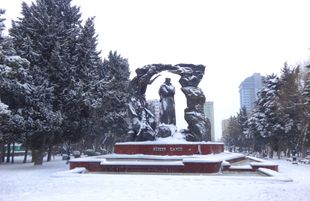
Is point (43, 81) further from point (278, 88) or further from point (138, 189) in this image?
point (278, 88)

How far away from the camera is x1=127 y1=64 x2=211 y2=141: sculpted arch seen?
52.4 ft

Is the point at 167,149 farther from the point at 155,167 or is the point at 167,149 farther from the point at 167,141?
the point at 155,167

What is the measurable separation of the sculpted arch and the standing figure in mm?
724

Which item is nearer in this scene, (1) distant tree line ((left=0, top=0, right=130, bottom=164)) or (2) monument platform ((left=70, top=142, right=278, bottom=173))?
(2) monument platform ((left=70, top=142, right=278, bottom=173))

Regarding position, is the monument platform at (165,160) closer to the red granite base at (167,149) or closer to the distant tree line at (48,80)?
the red granite base at (167,149)

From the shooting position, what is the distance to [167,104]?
17422 millimetres

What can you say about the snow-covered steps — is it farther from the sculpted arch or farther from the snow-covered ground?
the sculpted arch

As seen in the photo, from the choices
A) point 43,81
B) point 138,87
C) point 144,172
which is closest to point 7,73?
point 43,81

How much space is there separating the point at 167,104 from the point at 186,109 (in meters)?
1.40

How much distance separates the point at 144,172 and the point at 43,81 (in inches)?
373

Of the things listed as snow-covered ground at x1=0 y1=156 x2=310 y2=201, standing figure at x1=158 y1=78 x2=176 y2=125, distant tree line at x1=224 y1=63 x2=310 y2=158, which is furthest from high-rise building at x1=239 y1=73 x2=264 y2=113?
snow-covered ground at x1=0 y1=156 x2=310 y2=201

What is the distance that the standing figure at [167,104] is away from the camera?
17266 millimetres

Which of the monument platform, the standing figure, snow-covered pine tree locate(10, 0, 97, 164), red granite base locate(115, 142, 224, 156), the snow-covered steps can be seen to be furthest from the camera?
the standing figure

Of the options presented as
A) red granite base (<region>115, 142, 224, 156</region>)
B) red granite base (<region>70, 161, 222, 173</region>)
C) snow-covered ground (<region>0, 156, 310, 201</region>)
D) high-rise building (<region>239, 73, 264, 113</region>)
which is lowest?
snow-covered ground (<region>0, 156, 310, 201</region>)
